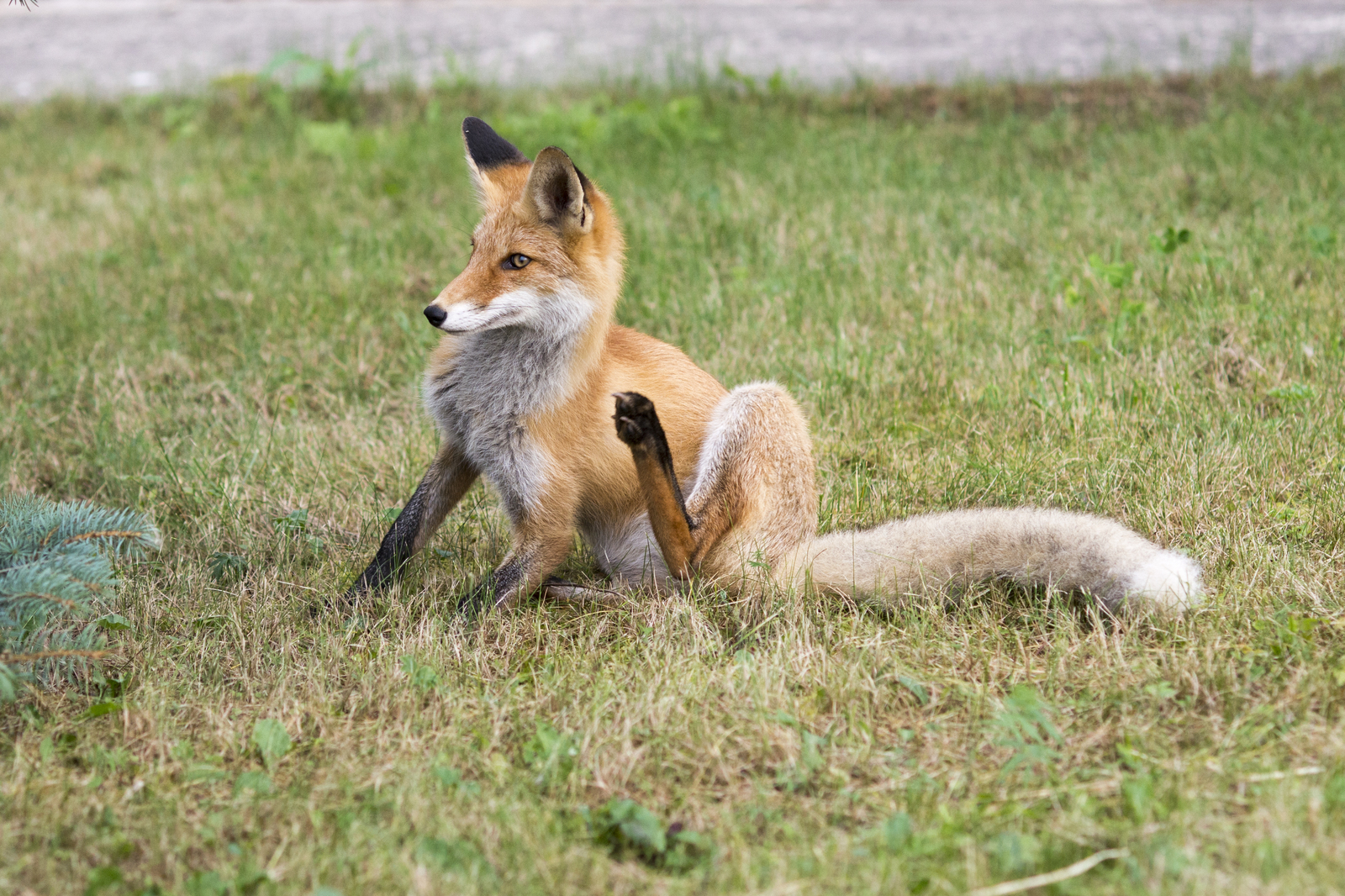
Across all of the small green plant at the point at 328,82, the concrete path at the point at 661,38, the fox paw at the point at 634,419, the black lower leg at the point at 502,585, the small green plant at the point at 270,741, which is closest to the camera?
the small green plant at the point at 270,741

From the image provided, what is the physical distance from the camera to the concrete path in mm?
10078

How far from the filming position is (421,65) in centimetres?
1109

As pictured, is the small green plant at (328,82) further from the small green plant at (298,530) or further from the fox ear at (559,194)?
the fox ear at (559,194)

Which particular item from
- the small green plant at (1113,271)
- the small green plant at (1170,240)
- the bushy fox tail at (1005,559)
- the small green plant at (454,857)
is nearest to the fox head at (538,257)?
the bushy fox tail at (1005,559)

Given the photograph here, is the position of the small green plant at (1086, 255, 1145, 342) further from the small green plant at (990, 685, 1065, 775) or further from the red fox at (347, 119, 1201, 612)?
the small green plant at (990, 685, 1065, 775)

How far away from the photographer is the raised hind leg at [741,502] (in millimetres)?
3650

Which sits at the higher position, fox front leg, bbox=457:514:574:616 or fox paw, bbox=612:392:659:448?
fox paw, bbox=612:392:659:448

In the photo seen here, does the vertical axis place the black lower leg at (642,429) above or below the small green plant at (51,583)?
above

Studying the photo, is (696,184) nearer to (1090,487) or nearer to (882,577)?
(1090,487)

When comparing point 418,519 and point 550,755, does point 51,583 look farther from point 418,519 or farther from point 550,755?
point 550,755

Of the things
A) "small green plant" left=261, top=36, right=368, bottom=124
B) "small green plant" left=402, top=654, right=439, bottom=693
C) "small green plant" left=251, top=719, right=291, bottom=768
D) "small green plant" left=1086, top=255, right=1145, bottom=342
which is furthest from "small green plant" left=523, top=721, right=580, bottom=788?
"small green plant" left=261, top=36, right=368, bottom=124

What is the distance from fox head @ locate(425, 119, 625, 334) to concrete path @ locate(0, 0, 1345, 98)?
→ 6.51 metres

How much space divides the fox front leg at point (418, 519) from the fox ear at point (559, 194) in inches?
34.3

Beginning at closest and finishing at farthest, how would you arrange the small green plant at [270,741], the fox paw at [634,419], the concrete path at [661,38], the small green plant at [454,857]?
the small green plant at [454,857]
the small green plant at [270,741]
the fox paw at [634,419]
the concrete path at [661,38]
